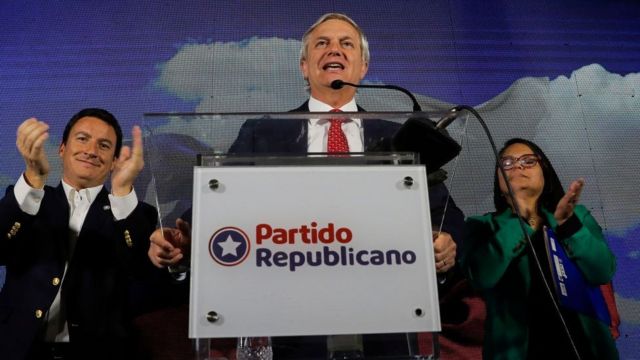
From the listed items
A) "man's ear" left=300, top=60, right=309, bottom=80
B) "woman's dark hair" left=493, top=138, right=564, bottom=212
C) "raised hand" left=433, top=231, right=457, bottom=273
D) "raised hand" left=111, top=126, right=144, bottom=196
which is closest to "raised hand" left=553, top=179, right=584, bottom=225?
"woman's dark hair" left=493, top=138, right=564, bottom=212

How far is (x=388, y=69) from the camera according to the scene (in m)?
2.47

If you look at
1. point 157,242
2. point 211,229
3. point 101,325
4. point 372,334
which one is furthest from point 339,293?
point 101,325

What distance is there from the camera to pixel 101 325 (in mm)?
1725

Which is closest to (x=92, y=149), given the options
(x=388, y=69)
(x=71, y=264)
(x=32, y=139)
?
(x=71, y=264)

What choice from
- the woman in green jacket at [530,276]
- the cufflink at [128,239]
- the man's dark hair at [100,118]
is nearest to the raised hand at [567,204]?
the woman in green jacket at [530,276]

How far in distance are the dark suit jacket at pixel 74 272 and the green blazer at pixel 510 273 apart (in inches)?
40.2

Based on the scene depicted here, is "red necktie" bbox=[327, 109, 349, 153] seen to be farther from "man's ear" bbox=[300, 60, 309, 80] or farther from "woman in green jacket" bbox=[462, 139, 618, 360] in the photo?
"man's ear" bbox=[300, 60, 309, 80]

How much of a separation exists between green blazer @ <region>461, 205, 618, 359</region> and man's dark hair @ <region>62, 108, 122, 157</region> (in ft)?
4.03

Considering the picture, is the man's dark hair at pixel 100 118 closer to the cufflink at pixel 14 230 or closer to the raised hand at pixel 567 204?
the cufflink at pixel 14 230

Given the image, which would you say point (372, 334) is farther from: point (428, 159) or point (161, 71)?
point (161, 71)

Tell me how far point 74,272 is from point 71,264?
27mm

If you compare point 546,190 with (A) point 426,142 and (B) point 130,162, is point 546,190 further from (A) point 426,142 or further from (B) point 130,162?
(B) point 130,162

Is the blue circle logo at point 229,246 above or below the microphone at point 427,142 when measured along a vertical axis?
below

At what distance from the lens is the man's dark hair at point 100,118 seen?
6.70 ft
